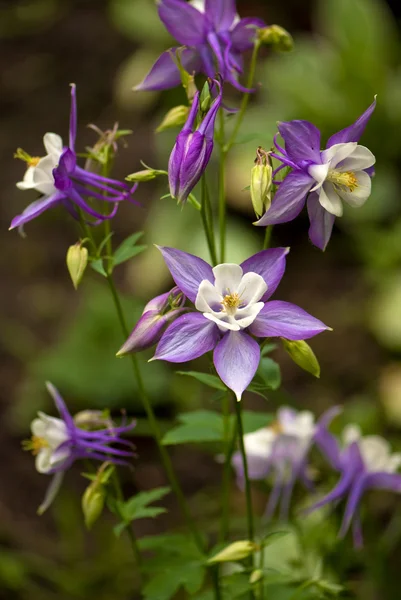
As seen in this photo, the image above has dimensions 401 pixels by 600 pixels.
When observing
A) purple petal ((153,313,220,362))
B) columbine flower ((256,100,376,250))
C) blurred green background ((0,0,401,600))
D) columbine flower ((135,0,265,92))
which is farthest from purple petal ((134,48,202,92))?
purple petal ((153,313,220,362))

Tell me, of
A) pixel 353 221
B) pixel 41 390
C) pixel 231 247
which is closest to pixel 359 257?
pixel 353 221

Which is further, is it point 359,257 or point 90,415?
point 359,257

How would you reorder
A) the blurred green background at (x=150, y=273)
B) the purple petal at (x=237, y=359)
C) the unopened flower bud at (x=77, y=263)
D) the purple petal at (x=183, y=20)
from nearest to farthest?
the purple petal at (x=237, y=359) → the unopened flower bud at (x=77, y=263) → the purple petal at (x=183, y=20) → the blurred green background at (x=150, y=273)

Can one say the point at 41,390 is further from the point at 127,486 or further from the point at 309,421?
the point at 309,421

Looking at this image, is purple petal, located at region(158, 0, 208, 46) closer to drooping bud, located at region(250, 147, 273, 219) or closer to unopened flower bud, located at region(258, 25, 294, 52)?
unopened flower bud, located at region(258, 25, 294, 52)

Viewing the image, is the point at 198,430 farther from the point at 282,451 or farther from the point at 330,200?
the point at 330,200

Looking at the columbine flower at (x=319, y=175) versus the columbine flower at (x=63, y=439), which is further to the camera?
the columbine flower at (x=63, y=439)

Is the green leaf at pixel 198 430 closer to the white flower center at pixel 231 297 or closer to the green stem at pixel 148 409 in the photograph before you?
the green stem at pixel 148 409

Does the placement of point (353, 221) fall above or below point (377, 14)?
below

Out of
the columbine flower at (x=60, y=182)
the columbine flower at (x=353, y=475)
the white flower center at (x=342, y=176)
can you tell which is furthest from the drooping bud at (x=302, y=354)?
the columbine flower at (x=353, y=475)
